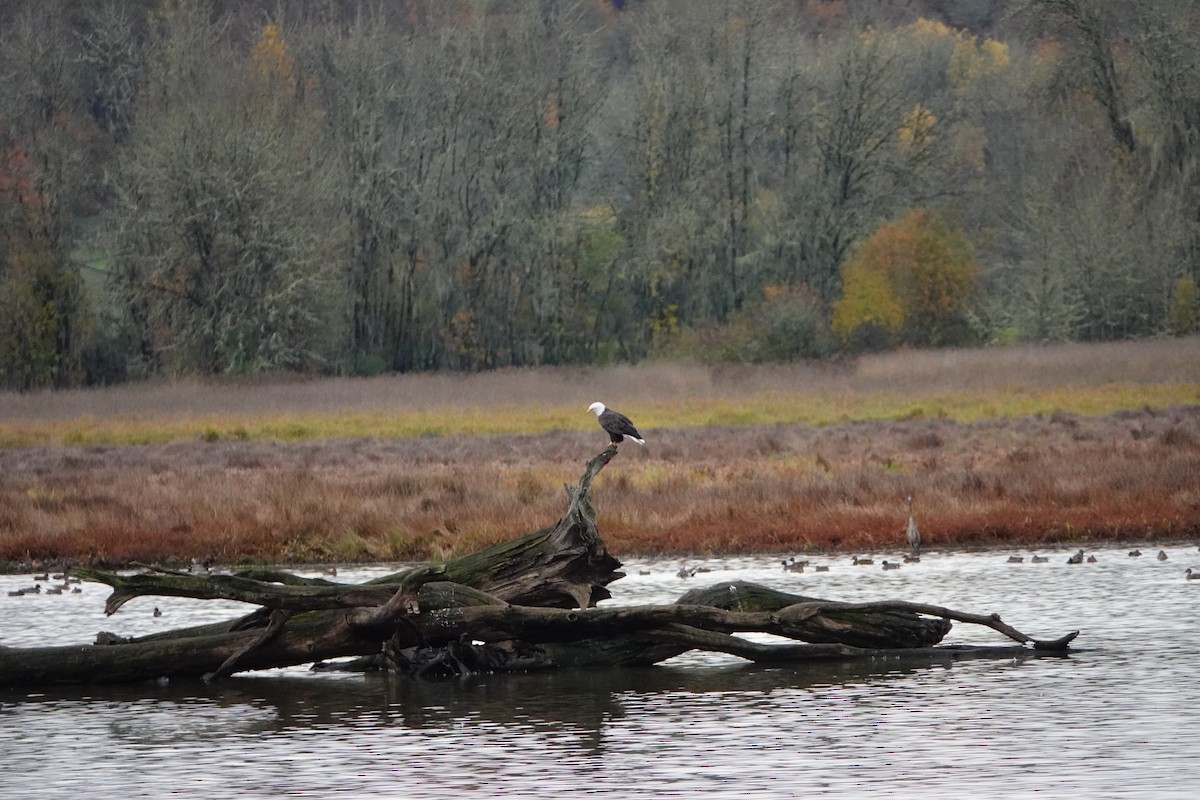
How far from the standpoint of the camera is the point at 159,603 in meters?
20.4

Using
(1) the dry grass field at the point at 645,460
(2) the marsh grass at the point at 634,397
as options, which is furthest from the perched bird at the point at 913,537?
(2) the marsh grass at the point at 634,397

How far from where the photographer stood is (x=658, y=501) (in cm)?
2555

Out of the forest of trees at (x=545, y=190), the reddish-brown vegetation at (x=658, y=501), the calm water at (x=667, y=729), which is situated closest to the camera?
the calm water at (x=667, y=729)

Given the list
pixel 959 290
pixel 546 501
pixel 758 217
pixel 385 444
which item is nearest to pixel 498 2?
pixel 758 217

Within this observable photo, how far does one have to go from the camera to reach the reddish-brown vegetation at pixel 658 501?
23891 mm

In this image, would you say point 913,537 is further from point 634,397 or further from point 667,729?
point 634,397

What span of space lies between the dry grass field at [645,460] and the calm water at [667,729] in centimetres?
676

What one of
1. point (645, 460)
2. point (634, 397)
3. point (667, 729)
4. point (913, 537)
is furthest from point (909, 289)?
point (667, 729)

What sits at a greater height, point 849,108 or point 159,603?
point 849,108

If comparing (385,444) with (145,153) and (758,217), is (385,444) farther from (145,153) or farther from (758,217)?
(758,217)

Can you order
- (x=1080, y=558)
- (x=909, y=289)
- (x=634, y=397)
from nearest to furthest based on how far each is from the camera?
(x=1080, y=558)
(x=634, y=397)
(x=909, y=289)

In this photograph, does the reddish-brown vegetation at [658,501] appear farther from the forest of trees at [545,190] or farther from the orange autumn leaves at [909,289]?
the orange autumn leaves at [909,289]

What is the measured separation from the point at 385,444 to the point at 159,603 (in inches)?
702

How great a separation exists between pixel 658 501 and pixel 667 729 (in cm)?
1303
